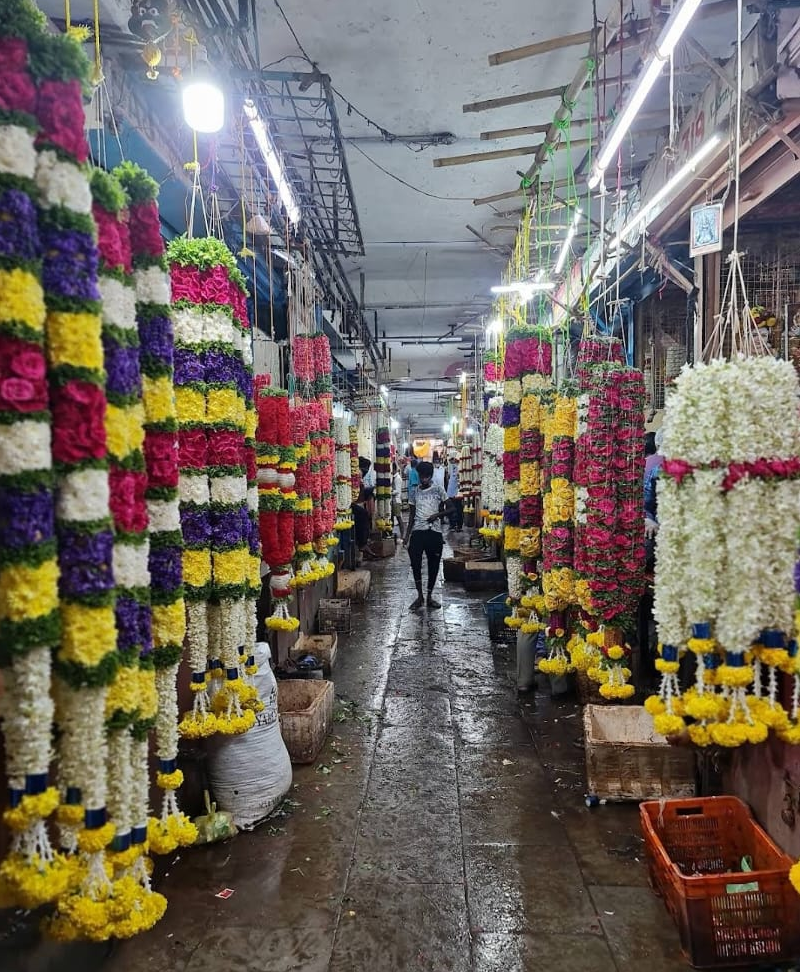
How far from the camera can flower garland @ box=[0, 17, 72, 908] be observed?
1.60 metres

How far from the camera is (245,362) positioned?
3729 mm

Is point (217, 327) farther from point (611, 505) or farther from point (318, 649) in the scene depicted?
point (318, 649)

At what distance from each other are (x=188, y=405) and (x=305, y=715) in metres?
2.51

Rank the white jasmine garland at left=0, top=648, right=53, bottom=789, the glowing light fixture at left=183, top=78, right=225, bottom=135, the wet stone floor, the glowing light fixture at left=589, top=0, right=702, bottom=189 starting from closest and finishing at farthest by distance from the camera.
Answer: the white jasmine garland at left=0, top=648, right=53, bottom=789 → the glowing light fixture at left=589, top=0, right=702, bottom=189 → the wet stone floor → the glowing light fixture at left=183, top=78, right=225, bottom=135

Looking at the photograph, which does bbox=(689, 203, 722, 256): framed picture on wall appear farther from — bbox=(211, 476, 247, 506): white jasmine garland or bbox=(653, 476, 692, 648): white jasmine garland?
bbox=(211, 476, 247, 506): white jasmine garland

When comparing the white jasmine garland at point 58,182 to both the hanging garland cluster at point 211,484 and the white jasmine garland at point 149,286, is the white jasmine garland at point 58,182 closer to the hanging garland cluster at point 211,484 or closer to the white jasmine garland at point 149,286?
the white jasmine garland at point 149,286

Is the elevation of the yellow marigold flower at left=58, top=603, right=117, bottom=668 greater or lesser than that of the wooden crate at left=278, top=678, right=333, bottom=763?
greater

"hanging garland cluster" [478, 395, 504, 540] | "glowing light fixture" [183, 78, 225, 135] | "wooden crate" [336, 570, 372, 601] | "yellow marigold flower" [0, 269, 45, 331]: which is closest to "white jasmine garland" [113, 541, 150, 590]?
"yellow marigold flower" [0, 269, 45, 331]

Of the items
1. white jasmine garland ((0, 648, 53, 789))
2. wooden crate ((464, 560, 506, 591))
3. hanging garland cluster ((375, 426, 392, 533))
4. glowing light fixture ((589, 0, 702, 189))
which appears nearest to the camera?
white jasmine garland ((0, 648, 53, 789))

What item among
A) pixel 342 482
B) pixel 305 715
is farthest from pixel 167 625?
pixel 342 482

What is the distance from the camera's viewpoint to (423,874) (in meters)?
3.60

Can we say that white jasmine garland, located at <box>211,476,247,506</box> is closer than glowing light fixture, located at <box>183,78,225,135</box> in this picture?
No

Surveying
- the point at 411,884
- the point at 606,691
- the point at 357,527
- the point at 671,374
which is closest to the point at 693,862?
the point at 606,691

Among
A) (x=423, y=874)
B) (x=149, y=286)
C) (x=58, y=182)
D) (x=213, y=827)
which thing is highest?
(x=58, y=182)
